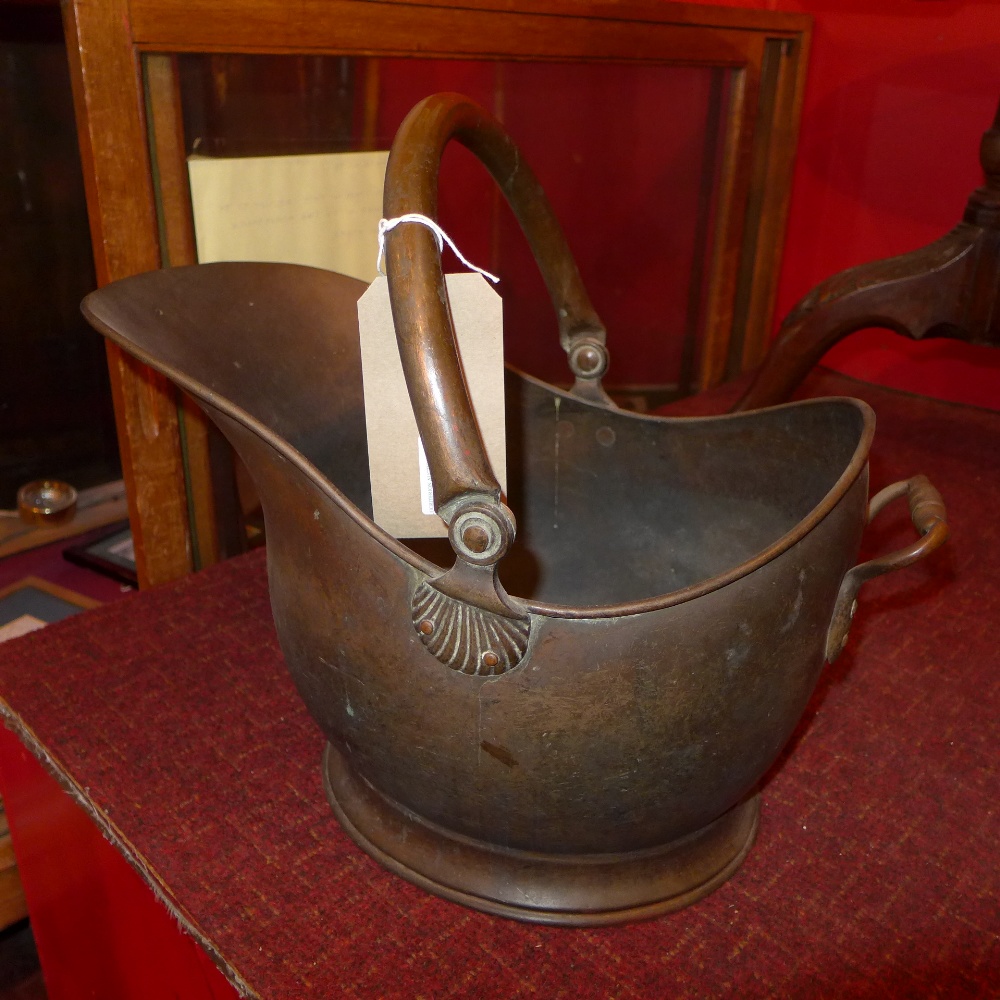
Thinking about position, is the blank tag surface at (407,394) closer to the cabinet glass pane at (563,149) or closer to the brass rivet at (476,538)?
the brass rivet at (476,538)

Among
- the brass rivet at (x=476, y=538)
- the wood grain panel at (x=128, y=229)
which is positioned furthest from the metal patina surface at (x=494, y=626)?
the wood grain panel at (x=128, y=229)

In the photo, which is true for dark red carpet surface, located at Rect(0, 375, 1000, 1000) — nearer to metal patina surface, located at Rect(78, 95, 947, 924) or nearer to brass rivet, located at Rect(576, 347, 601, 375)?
metal patina surface, located at Rect(78, 95, 947, 924)

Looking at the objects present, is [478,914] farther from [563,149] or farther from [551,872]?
[563,149]

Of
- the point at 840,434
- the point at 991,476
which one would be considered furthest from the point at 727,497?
the point at 991,476

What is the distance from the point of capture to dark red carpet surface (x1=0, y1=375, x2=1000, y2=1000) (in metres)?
0.62

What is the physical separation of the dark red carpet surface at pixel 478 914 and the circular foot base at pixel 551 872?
0.04 feet

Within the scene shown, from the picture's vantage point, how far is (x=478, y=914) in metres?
0.66

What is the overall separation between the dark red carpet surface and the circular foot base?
0.04 ft

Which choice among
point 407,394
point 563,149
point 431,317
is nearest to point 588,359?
point 407,394

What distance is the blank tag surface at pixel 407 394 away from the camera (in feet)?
2.08

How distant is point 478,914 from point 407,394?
347mm

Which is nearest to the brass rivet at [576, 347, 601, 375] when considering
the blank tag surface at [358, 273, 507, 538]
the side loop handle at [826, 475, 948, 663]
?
the blank tag surface at [358, 273, 507, 538]

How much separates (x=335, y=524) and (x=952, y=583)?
77cm

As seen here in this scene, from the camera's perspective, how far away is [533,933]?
649 millimetres
